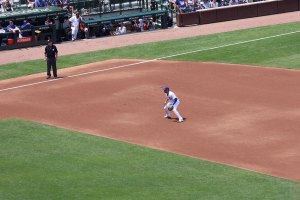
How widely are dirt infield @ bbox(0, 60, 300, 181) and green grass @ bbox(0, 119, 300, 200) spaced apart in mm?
1066

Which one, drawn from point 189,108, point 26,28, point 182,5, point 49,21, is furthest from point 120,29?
point 189,108

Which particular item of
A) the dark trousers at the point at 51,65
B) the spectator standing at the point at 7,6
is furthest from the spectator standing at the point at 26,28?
the dark trousers at the point at 51,65

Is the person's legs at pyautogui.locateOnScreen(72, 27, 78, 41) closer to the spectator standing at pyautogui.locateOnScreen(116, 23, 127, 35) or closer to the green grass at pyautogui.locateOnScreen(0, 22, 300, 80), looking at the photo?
the spectator standing at pyautogui.locateOnScreen(116, 23, 127, 35)

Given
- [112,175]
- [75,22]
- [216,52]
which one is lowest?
[112,175]

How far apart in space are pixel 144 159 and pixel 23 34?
2188 cm

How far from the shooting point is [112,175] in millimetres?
19156

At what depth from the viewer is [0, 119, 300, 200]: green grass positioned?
17609mm

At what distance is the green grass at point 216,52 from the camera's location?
35.6m

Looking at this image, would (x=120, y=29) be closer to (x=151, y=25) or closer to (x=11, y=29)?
(x=151, y=25)

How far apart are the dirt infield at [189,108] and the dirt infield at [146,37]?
4.82 m

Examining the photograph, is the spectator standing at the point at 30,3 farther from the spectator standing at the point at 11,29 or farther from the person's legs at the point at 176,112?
the person's legs at the point at 176,112

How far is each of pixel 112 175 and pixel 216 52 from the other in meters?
19.9

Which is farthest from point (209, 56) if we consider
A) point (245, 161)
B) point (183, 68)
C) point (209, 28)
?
point (245, 161)

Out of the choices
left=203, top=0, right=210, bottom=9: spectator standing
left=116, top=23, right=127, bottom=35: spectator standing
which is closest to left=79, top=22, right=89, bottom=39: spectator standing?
left=116, top=23, right=127, bottom=35: spectator standing
